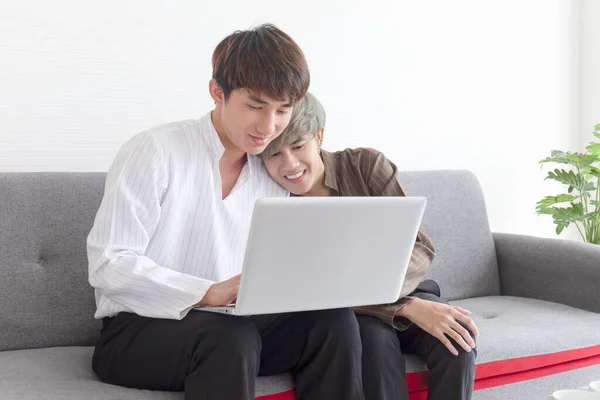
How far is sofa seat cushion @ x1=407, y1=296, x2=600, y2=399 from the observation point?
1985 millimetres

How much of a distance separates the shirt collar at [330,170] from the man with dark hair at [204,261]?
26cm

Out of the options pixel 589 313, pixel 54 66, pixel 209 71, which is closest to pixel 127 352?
pixel 54 66

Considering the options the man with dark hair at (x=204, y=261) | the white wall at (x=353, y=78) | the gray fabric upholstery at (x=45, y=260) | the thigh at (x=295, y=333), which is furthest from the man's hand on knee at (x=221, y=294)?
Result: the white wall at (x=353, y=78)

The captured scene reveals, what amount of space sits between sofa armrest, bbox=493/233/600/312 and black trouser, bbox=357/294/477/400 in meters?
0.77

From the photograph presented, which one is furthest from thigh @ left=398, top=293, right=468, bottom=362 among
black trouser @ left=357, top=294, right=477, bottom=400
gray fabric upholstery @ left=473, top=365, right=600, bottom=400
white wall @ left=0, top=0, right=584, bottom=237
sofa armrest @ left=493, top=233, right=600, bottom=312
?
white wall @ left=0, top=0, right=584, bottom=237

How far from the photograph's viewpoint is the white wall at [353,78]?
224cm

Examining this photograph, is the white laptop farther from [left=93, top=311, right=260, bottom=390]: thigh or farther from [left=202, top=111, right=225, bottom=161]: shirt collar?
[left=202, top=111, right=225, bottom=161]: shirt collar

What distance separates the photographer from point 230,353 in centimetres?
149

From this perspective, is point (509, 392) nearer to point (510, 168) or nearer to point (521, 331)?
point (521, 331)

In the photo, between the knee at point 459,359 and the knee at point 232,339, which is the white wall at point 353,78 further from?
the knee at point 459,359

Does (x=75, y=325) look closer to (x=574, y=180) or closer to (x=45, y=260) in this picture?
(x=45, y=260)

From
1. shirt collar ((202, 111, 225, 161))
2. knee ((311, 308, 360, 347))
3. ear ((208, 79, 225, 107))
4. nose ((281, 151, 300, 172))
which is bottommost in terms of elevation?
knee ((311, 308, 360, 347))

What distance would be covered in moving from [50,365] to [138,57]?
1035 mm

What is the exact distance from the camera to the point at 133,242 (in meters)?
1.64
